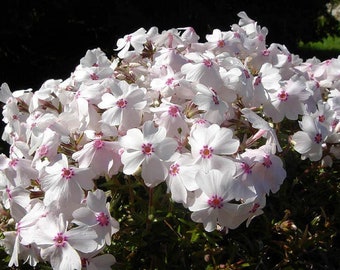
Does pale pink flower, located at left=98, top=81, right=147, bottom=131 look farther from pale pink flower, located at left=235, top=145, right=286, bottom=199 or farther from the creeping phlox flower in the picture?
pale pink flower, located at left=235, top=145, right=286, bottom=199

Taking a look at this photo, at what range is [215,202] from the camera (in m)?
1.37

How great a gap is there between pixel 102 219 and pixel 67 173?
15 centimetres

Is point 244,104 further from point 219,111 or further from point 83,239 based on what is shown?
point 83,239

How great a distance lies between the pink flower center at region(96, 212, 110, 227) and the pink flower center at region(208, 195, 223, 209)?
0.26m

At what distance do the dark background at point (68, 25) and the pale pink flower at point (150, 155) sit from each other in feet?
14.8

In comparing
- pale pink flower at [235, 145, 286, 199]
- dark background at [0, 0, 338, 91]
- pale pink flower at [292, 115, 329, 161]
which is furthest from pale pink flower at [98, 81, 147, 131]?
dark background at [0, 0, 338, 91]

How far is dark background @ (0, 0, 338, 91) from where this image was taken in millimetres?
5848

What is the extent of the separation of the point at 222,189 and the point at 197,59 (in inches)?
21.9

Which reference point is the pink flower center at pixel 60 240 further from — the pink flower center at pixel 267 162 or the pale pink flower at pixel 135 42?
the pale pink flower at pixel 135 42

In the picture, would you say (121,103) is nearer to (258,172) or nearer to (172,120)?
(172,120)

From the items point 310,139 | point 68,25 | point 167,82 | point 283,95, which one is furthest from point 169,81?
point 68,25

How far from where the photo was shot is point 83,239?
1.38 m

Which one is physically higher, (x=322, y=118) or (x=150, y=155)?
(x=150, y=155)

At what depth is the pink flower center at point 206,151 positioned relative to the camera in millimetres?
1421
